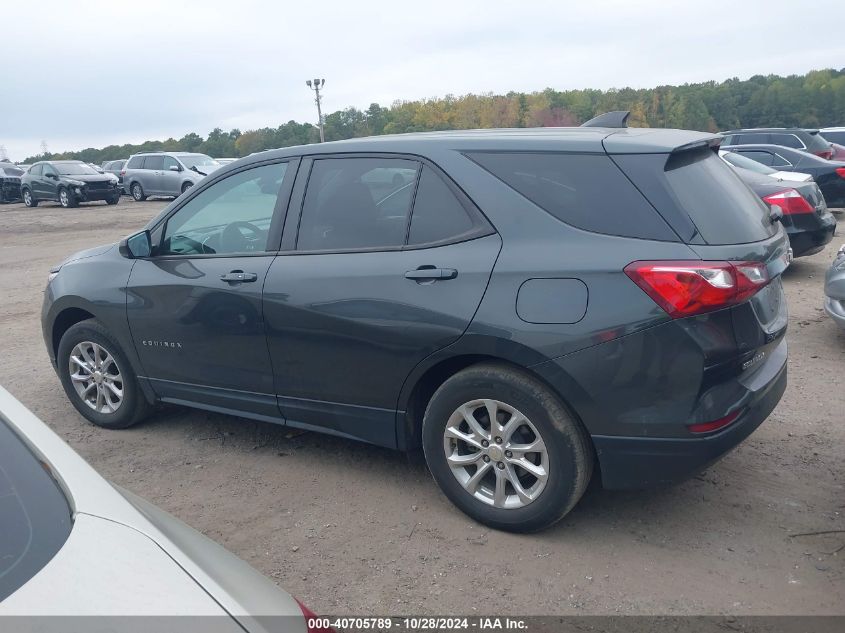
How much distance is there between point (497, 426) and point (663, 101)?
169 feet

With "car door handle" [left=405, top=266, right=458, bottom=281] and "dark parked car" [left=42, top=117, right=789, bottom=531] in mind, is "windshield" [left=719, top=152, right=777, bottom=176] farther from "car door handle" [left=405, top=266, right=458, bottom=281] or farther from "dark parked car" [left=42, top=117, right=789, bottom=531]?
"car door handle" [left=405, top=266, right=458, bottom=281]

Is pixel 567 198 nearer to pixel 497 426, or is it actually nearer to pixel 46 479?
pixel 497 426

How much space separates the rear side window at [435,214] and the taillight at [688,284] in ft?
2.79

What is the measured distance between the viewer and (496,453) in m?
3.60

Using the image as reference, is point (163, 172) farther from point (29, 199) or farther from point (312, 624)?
point (312, 624)

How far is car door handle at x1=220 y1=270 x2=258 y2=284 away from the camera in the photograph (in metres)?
4.28

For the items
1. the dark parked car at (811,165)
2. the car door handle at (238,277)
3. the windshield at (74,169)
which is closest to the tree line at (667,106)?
the windshield at (74,169)

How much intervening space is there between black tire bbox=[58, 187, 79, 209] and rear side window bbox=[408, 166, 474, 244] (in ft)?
86.5

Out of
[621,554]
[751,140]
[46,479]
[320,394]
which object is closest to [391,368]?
[320,394]

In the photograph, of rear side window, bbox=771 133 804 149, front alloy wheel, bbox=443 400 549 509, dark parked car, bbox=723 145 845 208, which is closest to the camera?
front alloy wheel, bbox=443 400 549 509

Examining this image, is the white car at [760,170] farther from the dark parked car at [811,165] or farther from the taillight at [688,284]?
the taillight at [688,284]

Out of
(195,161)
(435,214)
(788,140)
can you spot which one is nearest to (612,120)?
(435,214)

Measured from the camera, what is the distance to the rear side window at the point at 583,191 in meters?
3.37

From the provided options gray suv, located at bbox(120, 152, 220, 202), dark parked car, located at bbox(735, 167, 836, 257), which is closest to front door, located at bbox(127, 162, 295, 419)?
dark parked car, located at bbox(735, 167, 836, 257)
